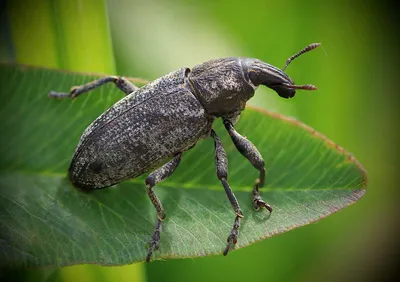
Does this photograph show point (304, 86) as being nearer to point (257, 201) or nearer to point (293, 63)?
point (293, 63)

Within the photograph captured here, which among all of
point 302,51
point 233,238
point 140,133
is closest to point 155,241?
point 233,238

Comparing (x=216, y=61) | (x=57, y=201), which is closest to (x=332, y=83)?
(x=216, y=61)

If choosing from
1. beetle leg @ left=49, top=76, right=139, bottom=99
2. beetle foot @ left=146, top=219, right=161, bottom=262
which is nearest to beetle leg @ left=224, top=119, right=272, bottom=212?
beetle foot @ left=146, top=219, right=161, bottom=262

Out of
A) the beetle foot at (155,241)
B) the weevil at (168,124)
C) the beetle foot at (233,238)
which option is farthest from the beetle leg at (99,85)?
the beetle foot at (233,238)

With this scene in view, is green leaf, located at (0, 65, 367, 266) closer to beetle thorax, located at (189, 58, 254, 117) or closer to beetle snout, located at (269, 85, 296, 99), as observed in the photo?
beetle thorax, located at (189, 58, 254, 117)

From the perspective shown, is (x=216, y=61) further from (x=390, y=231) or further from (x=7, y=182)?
(x=390, y=231)

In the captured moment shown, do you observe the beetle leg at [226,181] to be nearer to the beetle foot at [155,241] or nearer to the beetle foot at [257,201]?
the beetle foot at [257,201]

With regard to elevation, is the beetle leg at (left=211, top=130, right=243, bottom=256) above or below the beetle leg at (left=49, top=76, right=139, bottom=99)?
below
